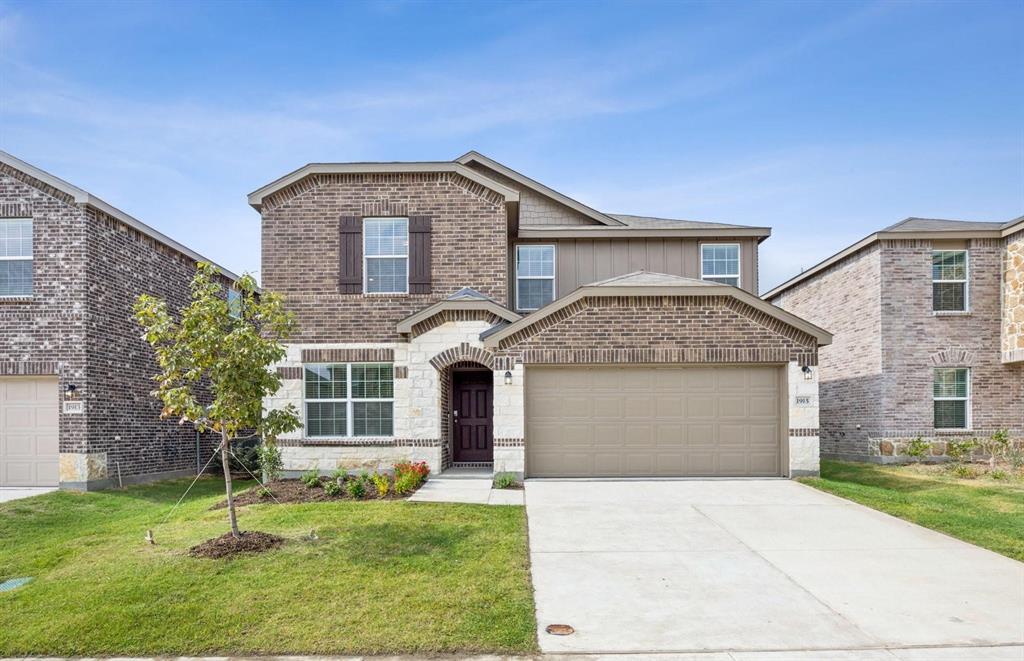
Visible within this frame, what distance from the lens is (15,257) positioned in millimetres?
13750

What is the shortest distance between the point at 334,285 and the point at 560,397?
19.1ft

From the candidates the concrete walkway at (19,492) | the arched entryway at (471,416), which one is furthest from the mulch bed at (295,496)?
the concrete walkway at (19,492)

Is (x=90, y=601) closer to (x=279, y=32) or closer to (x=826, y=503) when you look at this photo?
(x=826, y=503)

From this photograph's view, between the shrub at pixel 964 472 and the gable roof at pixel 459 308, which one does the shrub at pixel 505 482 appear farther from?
the shrub at pixel 964 472

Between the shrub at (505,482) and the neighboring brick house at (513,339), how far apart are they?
409mm

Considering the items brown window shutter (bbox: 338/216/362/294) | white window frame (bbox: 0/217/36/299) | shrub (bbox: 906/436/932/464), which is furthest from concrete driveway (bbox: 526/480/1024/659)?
white window frame (bbox: 0/217/36/299)

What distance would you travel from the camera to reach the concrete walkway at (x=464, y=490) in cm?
1107

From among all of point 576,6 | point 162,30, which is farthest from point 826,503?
point 162,30

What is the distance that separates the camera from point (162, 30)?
1411 cm

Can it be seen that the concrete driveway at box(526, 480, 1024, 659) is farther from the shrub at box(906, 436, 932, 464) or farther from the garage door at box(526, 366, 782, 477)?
the shrub at box(906, 436, 932, 464)

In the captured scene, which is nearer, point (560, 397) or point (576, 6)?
point (560, 397)

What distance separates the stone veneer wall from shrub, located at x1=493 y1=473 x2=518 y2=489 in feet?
44.8

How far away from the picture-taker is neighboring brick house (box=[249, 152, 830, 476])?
13086 mm

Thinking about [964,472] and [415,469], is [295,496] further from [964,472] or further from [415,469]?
[964,472]
